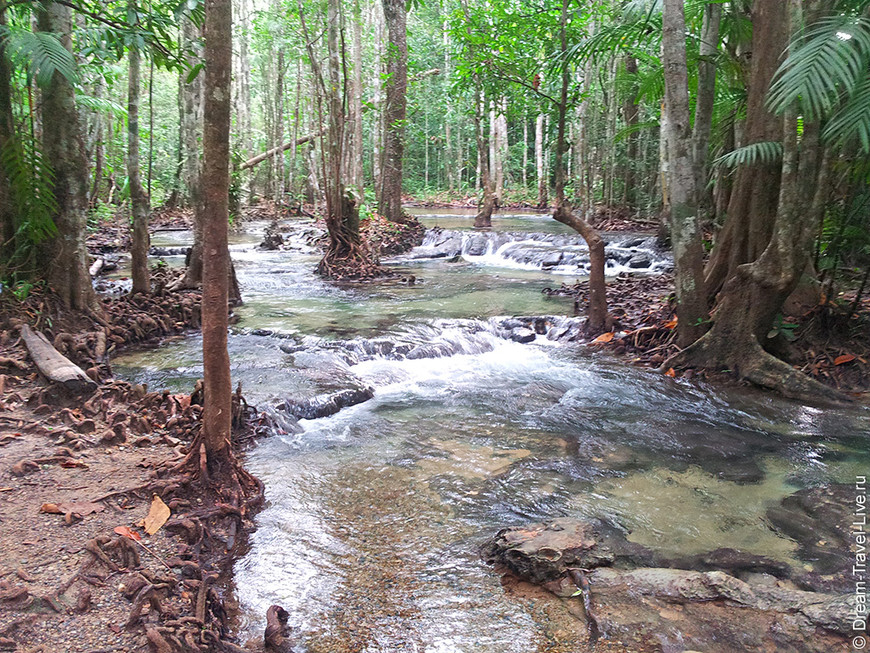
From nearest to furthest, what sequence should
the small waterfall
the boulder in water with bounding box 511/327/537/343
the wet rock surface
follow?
1. the wet rock surface
2. the boulder in water with bounding box 511/327/537/343
3. the small waterfall

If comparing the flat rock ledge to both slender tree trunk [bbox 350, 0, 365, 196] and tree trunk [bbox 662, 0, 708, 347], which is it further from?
slender tree trunk [bbox 350, 0, 365, 196]

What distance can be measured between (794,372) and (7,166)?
8.85 metres

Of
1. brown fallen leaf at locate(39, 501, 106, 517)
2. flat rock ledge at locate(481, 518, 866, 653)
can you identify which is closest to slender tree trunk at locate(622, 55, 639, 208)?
flat rock ledge at locate(481, 518, 866, 653)

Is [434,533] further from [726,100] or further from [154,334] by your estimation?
[726,100]

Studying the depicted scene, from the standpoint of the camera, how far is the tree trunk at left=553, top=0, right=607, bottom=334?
840 centimetres

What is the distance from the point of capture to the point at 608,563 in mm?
3824

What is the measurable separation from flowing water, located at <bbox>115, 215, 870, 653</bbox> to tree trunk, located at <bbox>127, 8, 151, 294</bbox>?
158 centimetres

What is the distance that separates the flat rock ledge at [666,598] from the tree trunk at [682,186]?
14.2 feet

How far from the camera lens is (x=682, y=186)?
741 centimetres

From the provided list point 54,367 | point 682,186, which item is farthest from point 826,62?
point 54,367

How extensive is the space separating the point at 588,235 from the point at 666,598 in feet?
21.5

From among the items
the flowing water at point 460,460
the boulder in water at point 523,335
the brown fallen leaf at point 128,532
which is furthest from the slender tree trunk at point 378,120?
the brown fallen leaf at point 128,532

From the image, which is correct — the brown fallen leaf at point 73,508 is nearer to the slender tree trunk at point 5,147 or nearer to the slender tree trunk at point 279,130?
the slender tree trunk at point 5,147

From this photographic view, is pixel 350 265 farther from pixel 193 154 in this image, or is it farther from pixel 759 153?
pixel 759 153
